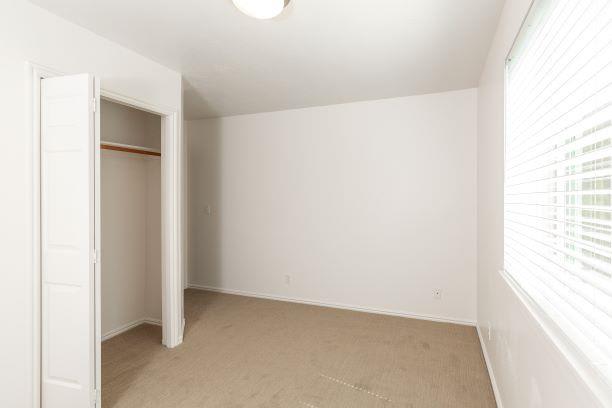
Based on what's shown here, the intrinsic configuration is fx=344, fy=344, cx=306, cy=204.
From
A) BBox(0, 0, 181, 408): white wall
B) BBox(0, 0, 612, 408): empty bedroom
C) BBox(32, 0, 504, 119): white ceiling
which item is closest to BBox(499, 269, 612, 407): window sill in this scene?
BBox(0, 0, 612, 408): empty bedroom

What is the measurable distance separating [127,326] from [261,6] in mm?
3408

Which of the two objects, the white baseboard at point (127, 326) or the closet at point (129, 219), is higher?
the closet at point (129, 219)

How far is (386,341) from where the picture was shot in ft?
10.8

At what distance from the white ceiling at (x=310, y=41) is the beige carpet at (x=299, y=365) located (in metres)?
2.56

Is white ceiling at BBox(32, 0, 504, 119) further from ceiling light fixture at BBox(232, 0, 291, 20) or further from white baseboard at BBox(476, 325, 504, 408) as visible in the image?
white baseboard at BBox(476, 325, 504, 408)

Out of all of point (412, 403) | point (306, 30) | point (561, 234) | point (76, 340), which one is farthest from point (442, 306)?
point (76, 340)

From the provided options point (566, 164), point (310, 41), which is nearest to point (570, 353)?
point (566, 164)

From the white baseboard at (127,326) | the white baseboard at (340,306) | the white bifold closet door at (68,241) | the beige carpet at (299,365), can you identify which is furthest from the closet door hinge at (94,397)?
the white baseboard at (340,306)

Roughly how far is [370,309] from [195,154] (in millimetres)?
3342

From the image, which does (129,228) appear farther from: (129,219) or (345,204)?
(345,204)

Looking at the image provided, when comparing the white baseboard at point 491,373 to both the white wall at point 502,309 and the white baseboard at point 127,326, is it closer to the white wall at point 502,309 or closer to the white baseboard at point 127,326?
the white wall at point 502,309

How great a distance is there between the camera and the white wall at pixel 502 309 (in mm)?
1167

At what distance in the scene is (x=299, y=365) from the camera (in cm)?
284

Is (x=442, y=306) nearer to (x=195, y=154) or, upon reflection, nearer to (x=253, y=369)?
(x=253, y=369)
